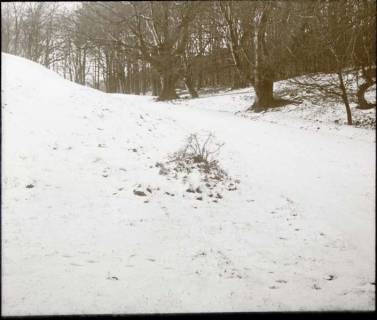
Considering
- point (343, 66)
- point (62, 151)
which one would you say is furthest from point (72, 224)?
point (343, 66)

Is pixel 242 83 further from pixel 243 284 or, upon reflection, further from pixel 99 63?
pixel 243 284

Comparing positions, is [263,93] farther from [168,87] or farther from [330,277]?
[330,277]

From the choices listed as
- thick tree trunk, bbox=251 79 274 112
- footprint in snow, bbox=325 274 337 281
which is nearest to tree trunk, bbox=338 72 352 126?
thick tree trunk, bbox=251 79 274 112

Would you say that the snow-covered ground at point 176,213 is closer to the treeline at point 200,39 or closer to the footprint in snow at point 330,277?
the footprint in snow at point 330,277

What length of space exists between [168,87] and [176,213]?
140 centimetres

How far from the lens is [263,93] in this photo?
480 cm

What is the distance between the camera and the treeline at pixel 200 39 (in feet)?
12.9

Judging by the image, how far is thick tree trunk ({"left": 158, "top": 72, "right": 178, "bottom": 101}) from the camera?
4246 mm

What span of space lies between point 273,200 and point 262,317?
130 cm

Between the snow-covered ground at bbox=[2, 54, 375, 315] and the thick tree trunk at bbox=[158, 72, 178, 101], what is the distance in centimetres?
15

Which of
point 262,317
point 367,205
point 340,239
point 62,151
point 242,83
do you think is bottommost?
point 262,317

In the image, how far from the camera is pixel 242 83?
4527 mm

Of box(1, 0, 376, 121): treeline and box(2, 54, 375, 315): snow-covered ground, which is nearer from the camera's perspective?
box(2, 54, 375, 315): snow-covered ground

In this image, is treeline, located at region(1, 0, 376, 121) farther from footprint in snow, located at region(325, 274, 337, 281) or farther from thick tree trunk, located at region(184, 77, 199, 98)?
footprint in snow, located at region(325, 274, 337, 281)
